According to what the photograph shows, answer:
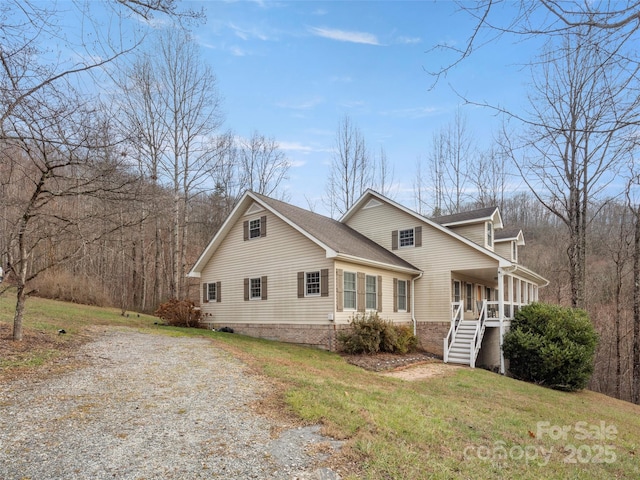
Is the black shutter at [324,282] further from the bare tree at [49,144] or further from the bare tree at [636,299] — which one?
the bare tree at [636,299]

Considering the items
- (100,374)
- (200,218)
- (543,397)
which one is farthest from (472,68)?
(200,218)

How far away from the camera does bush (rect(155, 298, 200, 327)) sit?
17.3 metres

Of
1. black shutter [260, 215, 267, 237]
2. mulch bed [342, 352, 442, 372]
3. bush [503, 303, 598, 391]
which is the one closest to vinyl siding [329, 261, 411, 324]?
mulch bed [342, 352, 442, 372]

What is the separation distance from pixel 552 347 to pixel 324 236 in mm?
8550

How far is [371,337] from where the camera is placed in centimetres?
1277

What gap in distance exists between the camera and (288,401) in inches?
227

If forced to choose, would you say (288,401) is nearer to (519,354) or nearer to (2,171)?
(2,171)

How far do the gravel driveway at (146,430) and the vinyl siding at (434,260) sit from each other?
1112 centimetres

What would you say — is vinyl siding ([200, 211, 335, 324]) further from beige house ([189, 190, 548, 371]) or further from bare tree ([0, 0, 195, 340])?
bare tree ([0, 0, 195, 340])

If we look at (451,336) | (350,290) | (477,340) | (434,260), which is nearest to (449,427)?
(350,290)

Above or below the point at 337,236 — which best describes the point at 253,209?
above

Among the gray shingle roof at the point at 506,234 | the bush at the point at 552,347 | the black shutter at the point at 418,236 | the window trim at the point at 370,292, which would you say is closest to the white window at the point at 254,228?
the window trim at the point at 370,292

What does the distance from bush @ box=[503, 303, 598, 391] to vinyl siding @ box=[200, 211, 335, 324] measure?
693 centimetres

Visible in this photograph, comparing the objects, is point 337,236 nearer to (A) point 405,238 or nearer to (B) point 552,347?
(A) point 405,238
